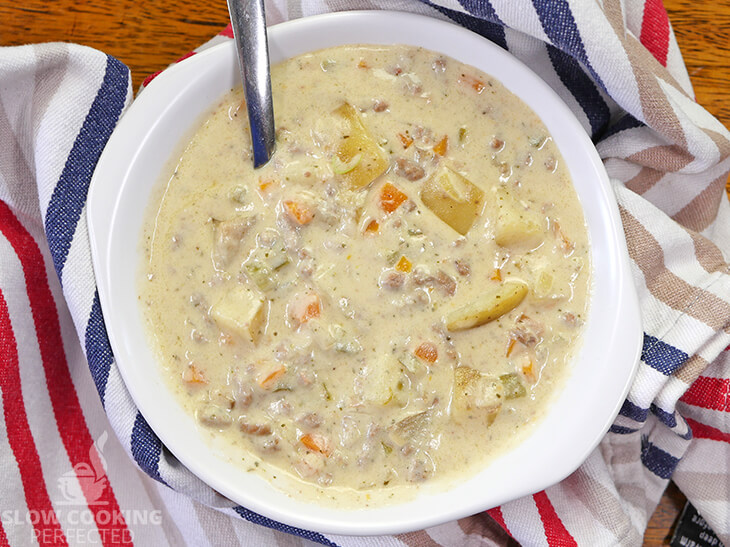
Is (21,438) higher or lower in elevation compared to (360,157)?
lower

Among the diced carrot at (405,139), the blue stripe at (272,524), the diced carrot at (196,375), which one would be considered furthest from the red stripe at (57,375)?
the diced carrot at (405,139)

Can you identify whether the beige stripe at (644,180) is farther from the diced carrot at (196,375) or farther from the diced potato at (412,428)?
the diced carrot at (196,375)

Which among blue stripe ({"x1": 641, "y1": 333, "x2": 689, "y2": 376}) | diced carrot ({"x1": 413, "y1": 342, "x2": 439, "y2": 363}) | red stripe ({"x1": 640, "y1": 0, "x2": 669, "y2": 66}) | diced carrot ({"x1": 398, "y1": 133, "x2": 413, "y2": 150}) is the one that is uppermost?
red stripe ({"x1": 640, "y1": 0, "x2": 669, "y2": 66})

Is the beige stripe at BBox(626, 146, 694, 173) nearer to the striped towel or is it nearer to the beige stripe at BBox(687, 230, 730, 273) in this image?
the striped towel

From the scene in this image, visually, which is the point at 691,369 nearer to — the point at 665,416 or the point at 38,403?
the point at 665,416

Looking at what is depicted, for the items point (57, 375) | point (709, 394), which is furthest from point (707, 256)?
point (57, 375)

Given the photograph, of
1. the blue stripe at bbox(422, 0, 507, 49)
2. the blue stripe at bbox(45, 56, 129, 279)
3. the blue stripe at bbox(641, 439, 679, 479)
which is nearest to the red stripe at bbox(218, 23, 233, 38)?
the blue stripe at bbox(45, 56, 129, 279)

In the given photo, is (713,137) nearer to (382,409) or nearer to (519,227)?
(519,227)
